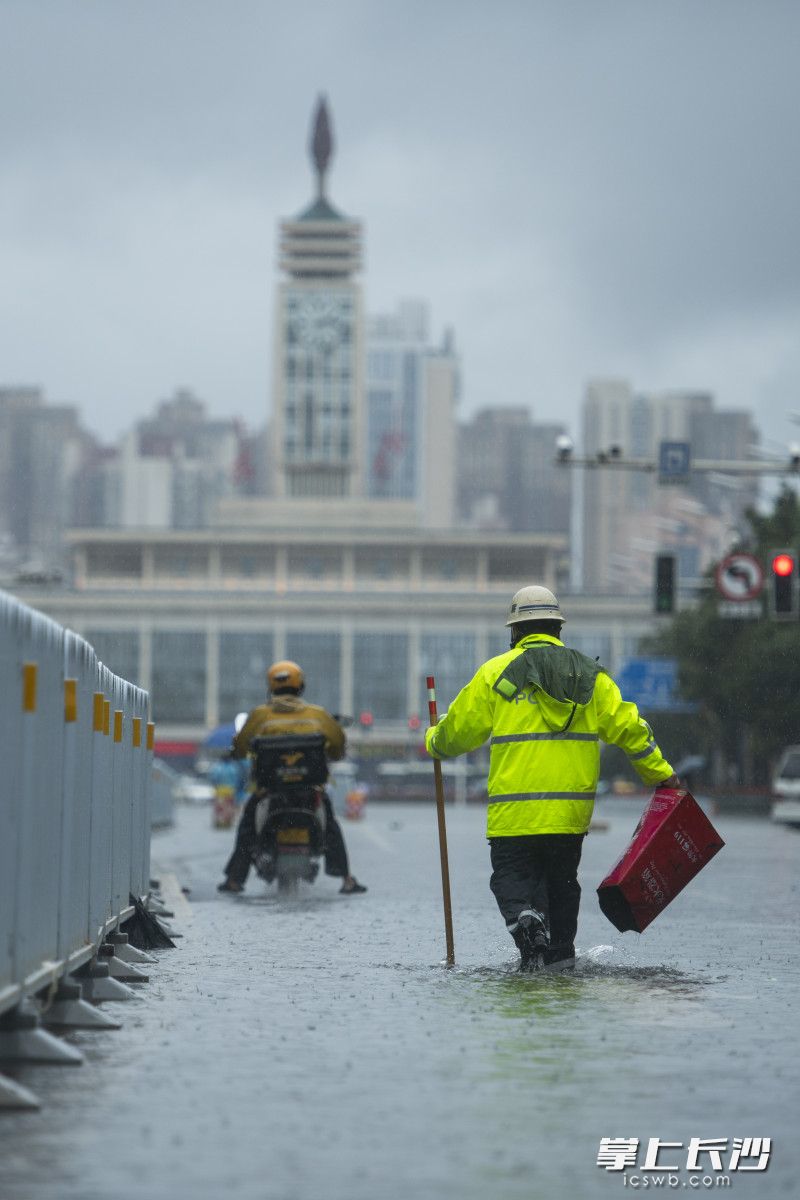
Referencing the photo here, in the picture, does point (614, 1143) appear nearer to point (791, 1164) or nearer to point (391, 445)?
point (791, 1164)

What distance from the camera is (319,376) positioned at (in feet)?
572

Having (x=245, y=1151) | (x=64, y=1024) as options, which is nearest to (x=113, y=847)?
(x=64, y=1024)

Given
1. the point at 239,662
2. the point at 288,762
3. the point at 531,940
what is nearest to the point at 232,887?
the point at 288,762

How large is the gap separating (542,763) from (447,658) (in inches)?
5366

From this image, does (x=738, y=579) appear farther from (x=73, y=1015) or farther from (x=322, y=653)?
(x=322, y=653)

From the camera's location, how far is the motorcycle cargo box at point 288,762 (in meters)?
17.4

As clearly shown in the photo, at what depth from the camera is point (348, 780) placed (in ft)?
229

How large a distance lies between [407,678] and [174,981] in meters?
136

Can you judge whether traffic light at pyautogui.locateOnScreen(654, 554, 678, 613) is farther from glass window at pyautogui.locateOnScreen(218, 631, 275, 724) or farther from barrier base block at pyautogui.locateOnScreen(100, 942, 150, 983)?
glass window at pyautogui.locateOnScreen(218, 631, 275, 724)

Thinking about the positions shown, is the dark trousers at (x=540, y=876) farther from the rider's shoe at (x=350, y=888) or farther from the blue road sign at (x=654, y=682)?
the blue road sign at (x=654, y=682)

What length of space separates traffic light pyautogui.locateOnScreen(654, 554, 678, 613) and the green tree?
2245 cm

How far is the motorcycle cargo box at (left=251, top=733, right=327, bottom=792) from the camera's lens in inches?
687

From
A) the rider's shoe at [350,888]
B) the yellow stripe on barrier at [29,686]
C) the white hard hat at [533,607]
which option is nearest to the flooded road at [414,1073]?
the yellow stripe on barrier at [29,686]

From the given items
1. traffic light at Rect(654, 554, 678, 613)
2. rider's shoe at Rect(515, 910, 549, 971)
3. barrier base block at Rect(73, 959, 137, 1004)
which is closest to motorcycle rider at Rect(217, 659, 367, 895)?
rider's shoe at Rect(515, 910, 549, 971)
